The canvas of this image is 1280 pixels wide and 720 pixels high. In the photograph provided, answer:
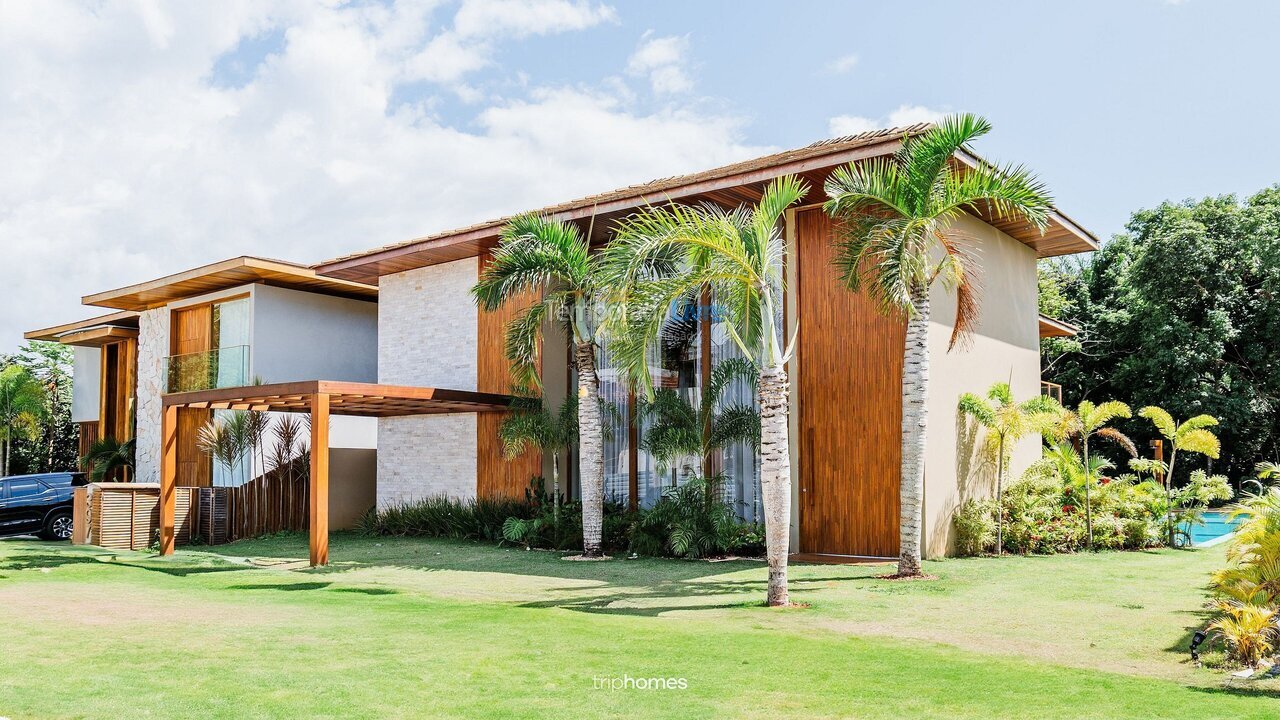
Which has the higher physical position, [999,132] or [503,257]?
[999,132]

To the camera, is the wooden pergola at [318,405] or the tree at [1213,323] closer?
the wooden pergola at [318,405]

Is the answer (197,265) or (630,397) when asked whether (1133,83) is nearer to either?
(630,397)

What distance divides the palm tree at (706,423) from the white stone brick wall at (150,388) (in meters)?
13.9

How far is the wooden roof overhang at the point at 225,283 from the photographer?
63.1 feet

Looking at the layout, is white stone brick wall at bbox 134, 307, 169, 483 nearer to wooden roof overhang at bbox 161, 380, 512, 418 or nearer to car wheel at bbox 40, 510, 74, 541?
car wheel at bbox 40, 510, 74, 541

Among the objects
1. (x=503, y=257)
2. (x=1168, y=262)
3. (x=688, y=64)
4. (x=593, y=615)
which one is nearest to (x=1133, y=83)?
(x=1168, y=262)

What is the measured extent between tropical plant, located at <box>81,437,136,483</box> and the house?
7.96 feet

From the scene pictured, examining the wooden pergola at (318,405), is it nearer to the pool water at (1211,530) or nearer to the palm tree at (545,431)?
the palm tree at (545,431)

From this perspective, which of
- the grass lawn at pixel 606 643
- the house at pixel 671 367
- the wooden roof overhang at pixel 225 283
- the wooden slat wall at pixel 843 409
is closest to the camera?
the grass lawn at pixel 606 643

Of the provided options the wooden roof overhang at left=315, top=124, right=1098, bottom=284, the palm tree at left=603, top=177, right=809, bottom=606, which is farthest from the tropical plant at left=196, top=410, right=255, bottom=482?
the palm tree at left=603, top=177, right=809, bottom=606

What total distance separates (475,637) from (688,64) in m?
10.3

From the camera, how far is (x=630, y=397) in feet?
50.5

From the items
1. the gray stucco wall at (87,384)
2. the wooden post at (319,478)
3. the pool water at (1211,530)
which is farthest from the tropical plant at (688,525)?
the gray stucco wall at (87,384)

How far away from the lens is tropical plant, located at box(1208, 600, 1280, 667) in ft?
19.7
